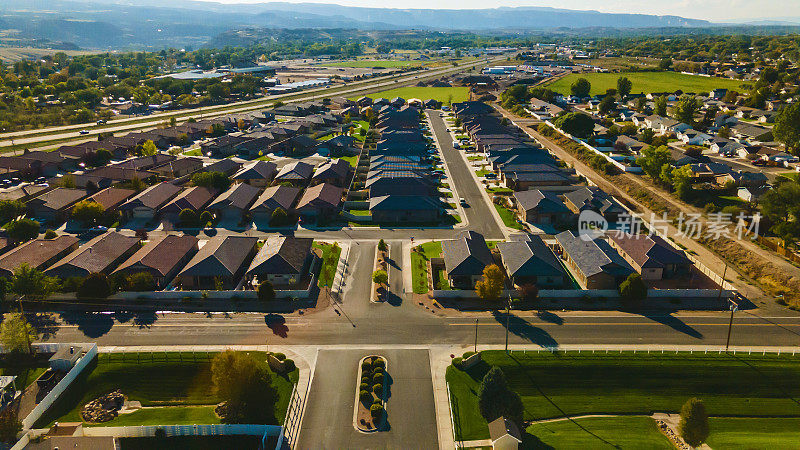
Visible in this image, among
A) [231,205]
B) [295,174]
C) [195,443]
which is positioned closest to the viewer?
[195,443]

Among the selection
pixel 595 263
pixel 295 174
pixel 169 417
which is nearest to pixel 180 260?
pixel 169 417

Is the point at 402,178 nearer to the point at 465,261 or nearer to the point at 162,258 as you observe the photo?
the point at 465,261

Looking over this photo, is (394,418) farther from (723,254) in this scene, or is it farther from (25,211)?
(25,211)

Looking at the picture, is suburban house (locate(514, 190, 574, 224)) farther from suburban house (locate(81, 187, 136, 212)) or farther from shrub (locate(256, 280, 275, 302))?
suburban house (locate(81, 187, 136, 212))

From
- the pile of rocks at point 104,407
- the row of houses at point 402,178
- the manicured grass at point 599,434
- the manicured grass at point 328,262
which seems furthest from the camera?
the row of houses at point 402,178

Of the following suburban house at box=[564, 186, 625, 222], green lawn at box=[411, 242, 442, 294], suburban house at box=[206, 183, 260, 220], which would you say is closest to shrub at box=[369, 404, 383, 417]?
green lawn at box=[411, 242, 442, 294]

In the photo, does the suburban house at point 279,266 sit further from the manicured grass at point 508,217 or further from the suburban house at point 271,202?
the manicured grass at point 508,217

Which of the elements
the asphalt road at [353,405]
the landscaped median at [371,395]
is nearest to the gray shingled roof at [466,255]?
the asphalt road at [353,405]
